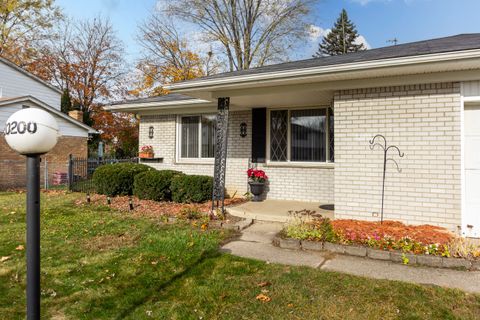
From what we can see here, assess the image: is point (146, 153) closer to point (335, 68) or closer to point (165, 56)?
point (335, 68)

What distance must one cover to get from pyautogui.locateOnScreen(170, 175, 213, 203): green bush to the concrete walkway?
3109 mm

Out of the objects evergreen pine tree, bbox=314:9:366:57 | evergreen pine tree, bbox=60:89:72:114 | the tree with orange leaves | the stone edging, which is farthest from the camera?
evergreen pine tree, bbox=314:9:366:57

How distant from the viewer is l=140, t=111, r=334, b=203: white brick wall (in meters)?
8.30

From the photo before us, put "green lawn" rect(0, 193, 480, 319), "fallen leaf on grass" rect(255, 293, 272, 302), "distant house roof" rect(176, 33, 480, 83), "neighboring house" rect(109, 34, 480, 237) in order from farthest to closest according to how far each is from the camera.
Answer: "neighboring house" rect(109, 34, 480, 237) → "distant house roof" rect(176, 33, 480, 83) → "fallen leaf on grass" rect(255, 293, 272, 302) → "green lawn" rect(0, 193, 480, 319)

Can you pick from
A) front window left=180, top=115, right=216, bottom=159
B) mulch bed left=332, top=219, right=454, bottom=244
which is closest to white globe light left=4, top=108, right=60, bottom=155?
mulch bed left=332, top=219, right=454, bottom=244

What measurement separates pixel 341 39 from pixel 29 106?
121ft

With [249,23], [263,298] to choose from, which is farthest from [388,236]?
[249,23]

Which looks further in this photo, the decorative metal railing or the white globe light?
the decorative metal railing

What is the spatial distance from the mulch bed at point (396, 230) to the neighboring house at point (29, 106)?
39.3 feet

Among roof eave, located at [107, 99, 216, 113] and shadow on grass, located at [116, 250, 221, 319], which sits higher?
roof eave, located at [107, 99, 216, 113]

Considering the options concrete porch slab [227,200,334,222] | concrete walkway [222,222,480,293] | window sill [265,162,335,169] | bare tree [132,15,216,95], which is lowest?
concrete walkway [222,222,480,293]

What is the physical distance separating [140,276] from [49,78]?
93.5 ft

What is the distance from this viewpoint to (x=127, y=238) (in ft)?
17.9

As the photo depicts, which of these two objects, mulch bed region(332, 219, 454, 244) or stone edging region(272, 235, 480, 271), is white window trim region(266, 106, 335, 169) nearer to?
mulch bed region(332, 219, 454, 244)
